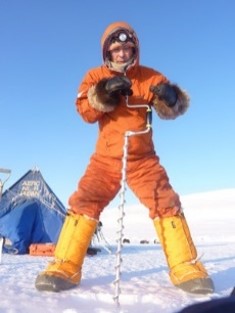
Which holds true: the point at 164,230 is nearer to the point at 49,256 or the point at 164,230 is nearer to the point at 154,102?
the point at 154,102

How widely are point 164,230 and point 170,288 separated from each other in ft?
1.15

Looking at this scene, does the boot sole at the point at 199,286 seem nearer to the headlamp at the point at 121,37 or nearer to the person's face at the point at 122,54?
the person's face at the point at 122,54

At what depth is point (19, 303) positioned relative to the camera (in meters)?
1.92

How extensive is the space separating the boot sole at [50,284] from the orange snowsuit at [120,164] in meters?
0.48

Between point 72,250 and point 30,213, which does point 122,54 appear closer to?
point 72,250

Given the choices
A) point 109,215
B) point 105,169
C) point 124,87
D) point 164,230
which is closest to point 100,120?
point 105,169

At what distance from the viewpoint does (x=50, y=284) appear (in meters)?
2.33

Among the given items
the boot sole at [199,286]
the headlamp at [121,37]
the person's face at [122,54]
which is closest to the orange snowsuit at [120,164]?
the person's face at [122,54]

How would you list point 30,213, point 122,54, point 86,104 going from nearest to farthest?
point 86,104 → point 122,54 → point 30,213

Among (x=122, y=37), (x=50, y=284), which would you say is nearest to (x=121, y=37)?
(x=122, y=37)

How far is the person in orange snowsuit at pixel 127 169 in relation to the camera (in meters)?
2.55

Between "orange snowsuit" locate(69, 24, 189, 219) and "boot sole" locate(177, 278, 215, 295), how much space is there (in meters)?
0.44

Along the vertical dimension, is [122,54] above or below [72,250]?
above

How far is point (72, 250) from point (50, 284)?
12.8 inches
